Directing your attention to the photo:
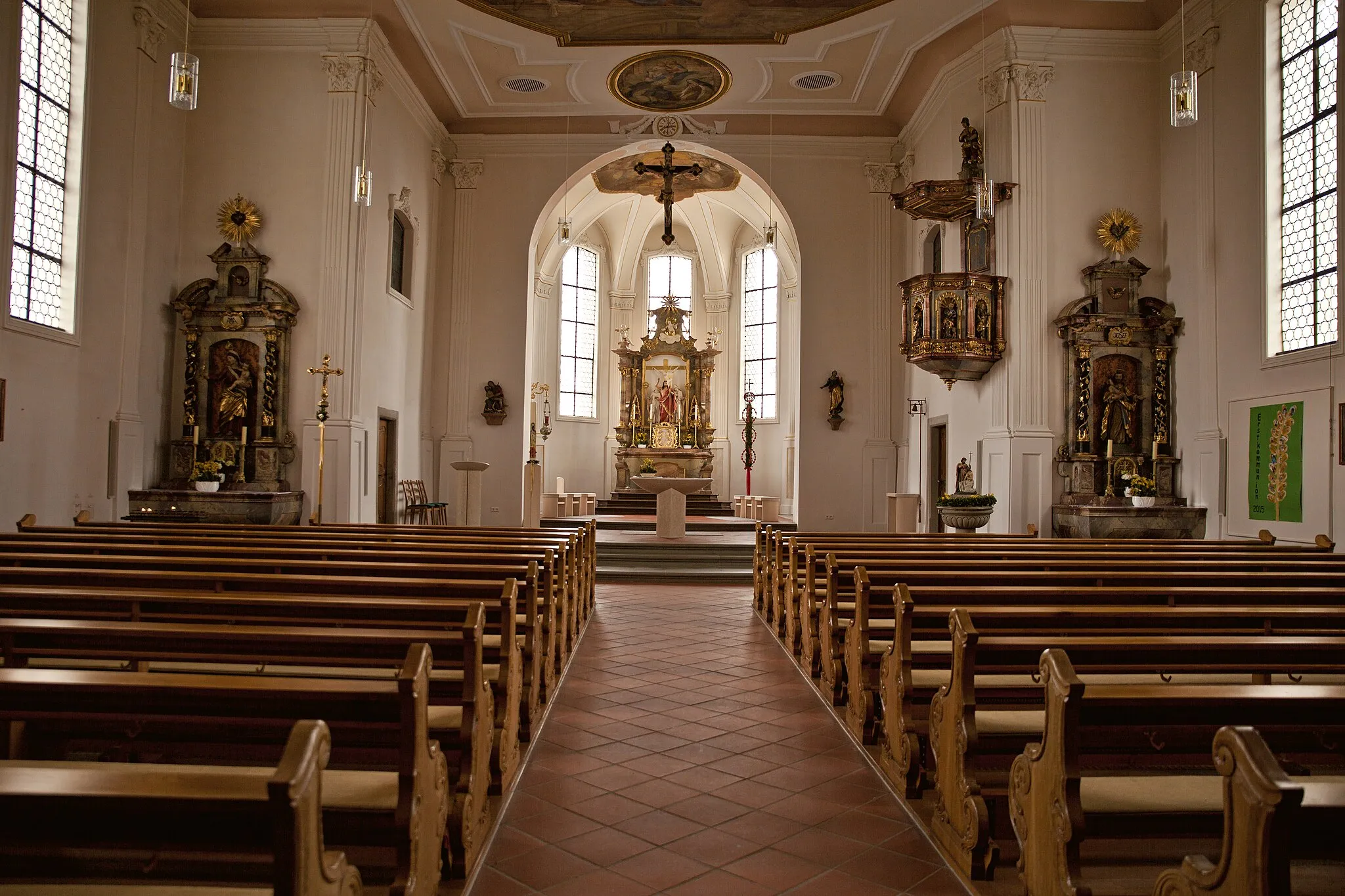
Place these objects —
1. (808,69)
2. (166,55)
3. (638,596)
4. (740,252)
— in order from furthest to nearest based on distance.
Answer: (740,252) < (808,69) < (166,55) < (638,596)

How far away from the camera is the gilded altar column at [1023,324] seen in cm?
1110

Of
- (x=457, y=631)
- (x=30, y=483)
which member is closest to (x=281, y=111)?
(x=30, y=483)

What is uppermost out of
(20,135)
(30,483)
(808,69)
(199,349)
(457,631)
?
(808,69)

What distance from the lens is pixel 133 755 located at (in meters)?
2.98

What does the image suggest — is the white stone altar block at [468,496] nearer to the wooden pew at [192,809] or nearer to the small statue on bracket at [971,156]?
the small statue on bracket at [971,156]

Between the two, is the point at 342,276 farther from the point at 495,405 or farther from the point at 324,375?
Answer: the point at 495,405

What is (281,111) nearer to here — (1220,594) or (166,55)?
(166,55)

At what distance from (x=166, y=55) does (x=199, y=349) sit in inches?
137

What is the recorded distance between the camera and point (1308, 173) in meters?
9.02

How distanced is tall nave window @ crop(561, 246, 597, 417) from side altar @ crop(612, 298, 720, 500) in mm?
781

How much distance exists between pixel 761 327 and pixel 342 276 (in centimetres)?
1200

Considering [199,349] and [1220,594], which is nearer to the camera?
[1220,594]

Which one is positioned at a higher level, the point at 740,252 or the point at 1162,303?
the point at 740,252

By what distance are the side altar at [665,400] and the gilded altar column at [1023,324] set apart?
34.2 feet
